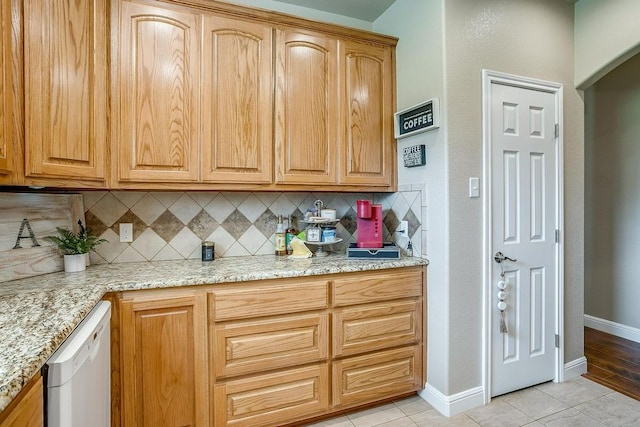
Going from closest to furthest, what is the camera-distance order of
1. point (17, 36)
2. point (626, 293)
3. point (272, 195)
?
point (17, 36) → point (272, 195) → point (626, 293)

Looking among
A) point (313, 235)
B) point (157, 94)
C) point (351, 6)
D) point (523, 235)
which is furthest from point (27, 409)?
point (351, 6)

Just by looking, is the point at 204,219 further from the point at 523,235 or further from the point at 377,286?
the point at 523,235

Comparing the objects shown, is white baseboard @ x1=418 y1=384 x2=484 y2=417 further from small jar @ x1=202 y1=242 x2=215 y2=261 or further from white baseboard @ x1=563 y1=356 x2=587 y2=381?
small jar @ x1=202 y1=242 x2=215 y2=261

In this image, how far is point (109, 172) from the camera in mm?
1777

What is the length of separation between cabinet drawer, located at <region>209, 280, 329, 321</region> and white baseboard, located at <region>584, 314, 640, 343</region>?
308 centimetres

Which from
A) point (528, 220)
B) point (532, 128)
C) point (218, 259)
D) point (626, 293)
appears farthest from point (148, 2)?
point (626, 293)

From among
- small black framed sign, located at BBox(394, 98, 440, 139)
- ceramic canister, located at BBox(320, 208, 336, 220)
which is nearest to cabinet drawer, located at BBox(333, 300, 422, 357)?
ceramic canister, located at BBox(320, 208, 336, 220)

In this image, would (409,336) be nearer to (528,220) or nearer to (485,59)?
(528,220)

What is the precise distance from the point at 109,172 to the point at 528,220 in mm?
2560

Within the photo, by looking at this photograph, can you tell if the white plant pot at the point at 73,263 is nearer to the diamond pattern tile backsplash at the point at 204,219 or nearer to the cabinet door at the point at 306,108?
the diamond pattern tile backsplash at the point at 204,219

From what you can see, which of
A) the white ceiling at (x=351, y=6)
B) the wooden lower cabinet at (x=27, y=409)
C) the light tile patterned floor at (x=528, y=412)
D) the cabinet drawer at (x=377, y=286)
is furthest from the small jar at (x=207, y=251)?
the white ceiling at (x=351, y=6)

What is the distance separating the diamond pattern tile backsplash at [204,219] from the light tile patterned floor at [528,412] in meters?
0.97

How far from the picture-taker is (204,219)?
229 cm

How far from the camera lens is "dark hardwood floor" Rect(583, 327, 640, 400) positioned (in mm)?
2330
